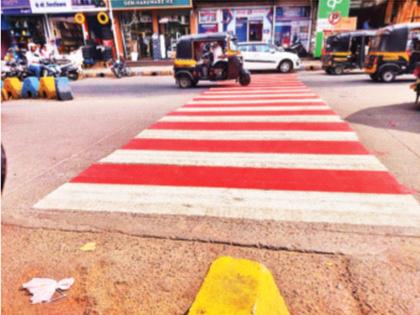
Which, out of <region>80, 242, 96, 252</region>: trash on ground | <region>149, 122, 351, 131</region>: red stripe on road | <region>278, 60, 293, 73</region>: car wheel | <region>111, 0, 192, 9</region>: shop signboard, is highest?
<region>111, 0, 192, 9</region>: shop signboard

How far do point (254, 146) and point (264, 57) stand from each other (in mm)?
13109

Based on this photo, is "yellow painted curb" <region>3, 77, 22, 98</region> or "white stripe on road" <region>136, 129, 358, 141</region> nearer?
"white stripe on road" <region>136, 129, 358, 141</region>

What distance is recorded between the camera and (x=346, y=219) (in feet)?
10.4

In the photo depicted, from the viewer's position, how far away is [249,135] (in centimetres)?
604

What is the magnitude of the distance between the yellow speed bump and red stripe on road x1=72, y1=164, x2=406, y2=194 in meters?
1.93

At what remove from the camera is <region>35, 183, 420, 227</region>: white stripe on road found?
127 inches

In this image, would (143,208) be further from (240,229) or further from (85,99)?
(85,99)

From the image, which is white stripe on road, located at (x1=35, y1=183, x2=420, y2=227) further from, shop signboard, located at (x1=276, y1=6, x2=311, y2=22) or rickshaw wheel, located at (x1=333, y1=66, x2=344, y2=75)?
shop signboard, located at (x1=276, y1=6, x2=311, y2=22)

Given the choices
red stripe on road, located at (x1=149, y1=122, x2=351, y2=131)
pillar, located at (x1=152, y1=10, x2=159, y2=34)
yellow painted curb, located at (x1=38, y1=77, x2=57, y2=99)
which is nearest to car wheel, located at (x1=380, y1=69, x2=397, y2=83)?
red stripe on road, located at (x1=149, y1=122, x2=351, y2=131)

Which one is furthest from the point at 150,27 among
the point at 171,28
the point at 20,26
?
the point at 20,26

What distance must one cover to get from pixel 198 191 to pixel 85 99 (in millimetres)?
10290

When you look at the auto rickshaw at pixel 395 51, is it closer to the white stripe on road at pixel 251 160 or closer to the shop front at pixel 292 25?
the white stripe on road at pixel 251 160

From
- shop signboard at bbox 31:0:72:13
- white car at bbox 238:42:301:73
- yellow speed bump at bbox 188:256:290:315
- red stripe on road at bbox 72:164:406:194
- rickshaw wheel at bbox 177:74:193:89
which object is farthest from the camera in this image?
shop signboard at bbox 31:0:72:13

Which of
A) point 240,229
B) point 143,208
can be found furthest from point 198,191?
point 240,229
